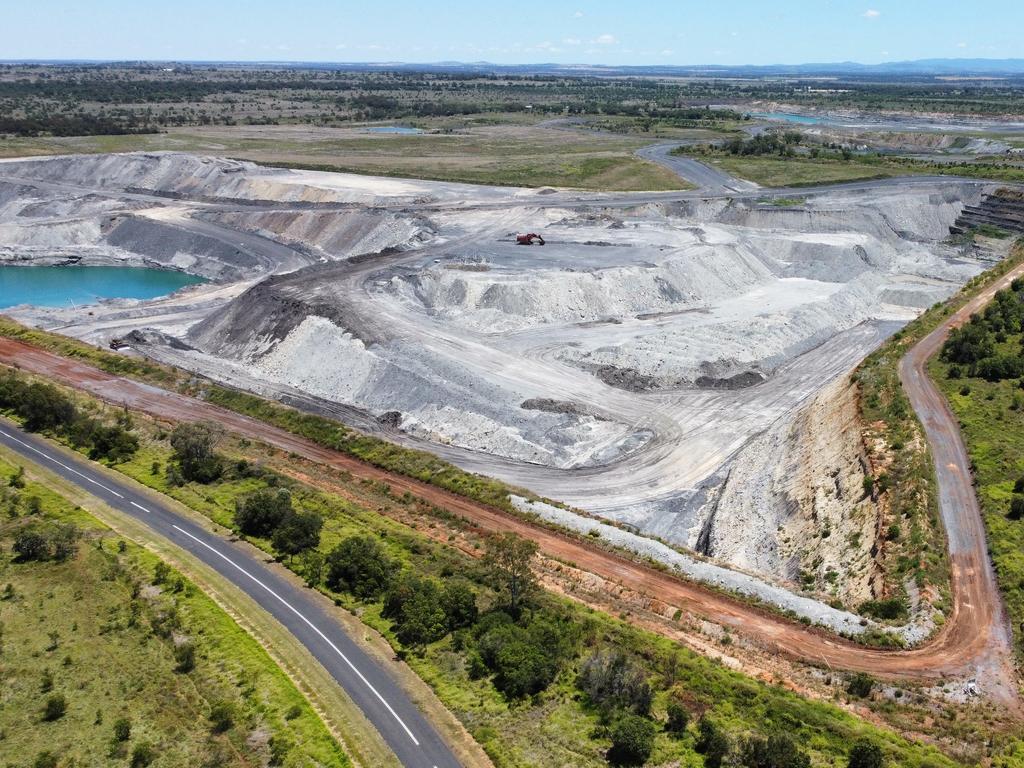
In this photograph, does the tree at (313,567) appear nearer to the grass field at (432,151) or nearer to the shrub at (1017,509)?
→ the shrub at (1017,509)

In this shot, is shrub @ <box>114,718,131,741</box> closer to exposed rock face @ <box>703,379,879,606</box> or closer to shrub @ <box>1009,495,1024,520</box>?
exposed rock face @ <box>703,379,879,606</box>

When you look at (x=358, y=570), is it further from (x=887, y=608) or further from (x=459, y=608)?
(x=887, y=608)

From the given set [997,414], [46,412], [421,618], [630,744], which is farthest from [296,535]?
[997,414]

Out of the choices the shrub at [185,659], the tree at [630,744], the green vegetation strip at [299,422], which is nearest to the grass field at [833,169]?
the green vegetation strip at [299,422]

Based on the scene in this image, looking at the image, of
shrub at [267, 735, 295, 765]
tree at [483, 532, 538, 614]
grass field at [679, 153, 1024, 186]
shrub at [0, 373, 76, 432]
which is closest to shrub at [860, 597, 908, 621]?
tree at [483, 532, 538, 614]

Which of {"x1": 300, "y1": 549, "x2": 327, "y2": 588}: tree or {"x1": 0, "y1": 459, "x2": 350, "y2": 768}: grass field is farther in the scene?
{"x1": 300, "y1": 549, "x2": 327, "y2": 588}: tree

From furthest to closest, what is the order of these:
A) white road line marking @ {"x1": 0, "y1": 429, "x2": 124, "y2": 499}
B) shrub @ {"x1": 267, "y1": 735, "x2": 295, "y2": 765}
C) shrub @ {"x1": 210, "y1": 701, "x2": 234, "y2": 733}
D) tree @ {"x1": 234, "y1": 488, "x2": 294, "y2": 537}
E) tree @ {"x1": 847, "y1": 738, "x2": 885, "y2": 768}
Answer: white road line marking @ {"x1": 0, "y1": 429, "x2": 124, "y2": 499} → tree @ {"x1": 234, "y1": 488, "x2": 294, "y2": 537} → shrub @ {"x1": 210, "y1": 701, "x2": 234, "y2": 733} → shrub @ {"x1": 267, "y1": 735, "x2": 295, "y2": 765} → tree @ {"x1": 847, "y1": 738, "x2": 885, "y2": 768}
